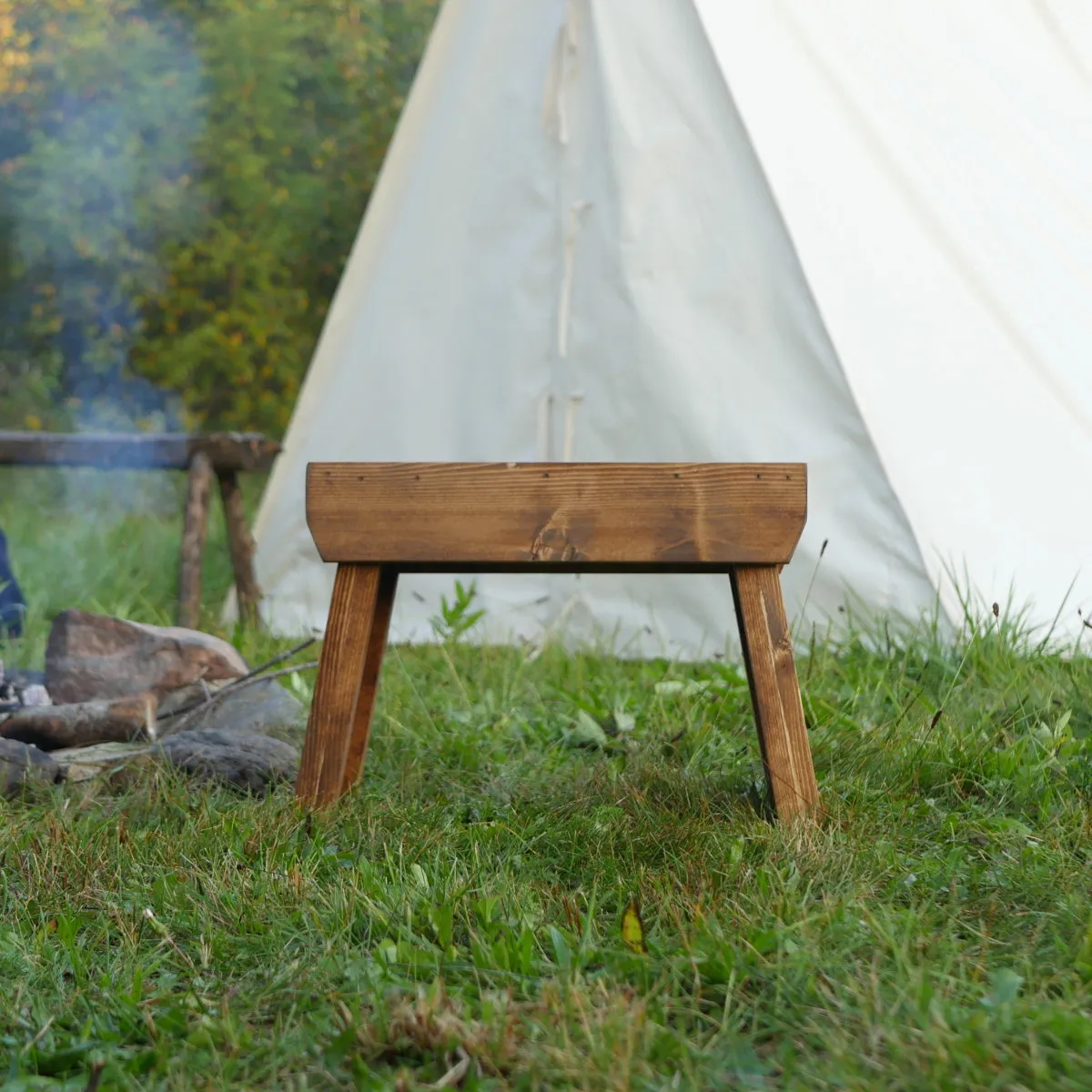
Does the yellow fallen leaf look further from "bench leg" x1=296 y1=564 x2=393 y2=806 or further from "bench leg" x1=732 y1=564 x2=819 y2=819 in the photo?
"bench leg" x1=296 y1=564 x2=393 y2=806

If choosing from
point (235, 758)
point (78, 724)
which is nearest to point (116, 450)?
point (78, 724)

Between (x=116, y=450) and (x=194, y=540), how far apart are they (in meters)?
0.39

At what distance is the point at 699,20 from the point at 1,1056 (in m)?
3.00

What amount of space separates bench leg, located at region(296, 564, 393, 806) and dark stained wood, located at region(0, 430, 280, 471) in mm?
2400

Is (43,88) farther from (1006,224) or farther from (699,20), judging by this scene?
(1006,224)

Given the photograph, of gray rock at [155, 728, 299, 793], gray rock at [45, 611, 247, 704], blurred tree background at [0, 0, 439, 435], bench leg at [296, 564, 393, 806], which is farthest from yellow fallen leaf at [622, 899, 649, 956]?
blurred tree background at [0, 0, 439, 435]

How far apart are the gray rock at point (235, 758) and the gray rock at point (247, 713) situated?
0.22 metres

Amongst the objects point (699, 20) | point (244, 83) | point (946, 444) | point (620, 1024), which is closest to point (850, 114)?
point (699, 20)

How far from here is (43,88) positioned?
26.0 feet

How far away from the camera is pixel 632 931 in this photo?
1360 millimetres

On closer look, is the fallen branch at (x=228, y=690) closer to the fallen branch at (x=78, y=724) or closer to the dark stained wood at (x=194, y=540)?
the fallen branch at (x=78, y=724)

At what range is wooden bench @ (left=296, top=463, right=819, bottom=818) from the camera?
1.74 metres

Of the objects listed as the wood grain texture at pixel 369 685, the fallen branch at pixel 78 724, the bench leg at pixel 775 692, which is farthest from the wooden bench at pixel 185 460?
the bench leg at pixel 775 692

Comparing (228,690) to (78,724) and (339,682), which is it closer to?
(78,724)
